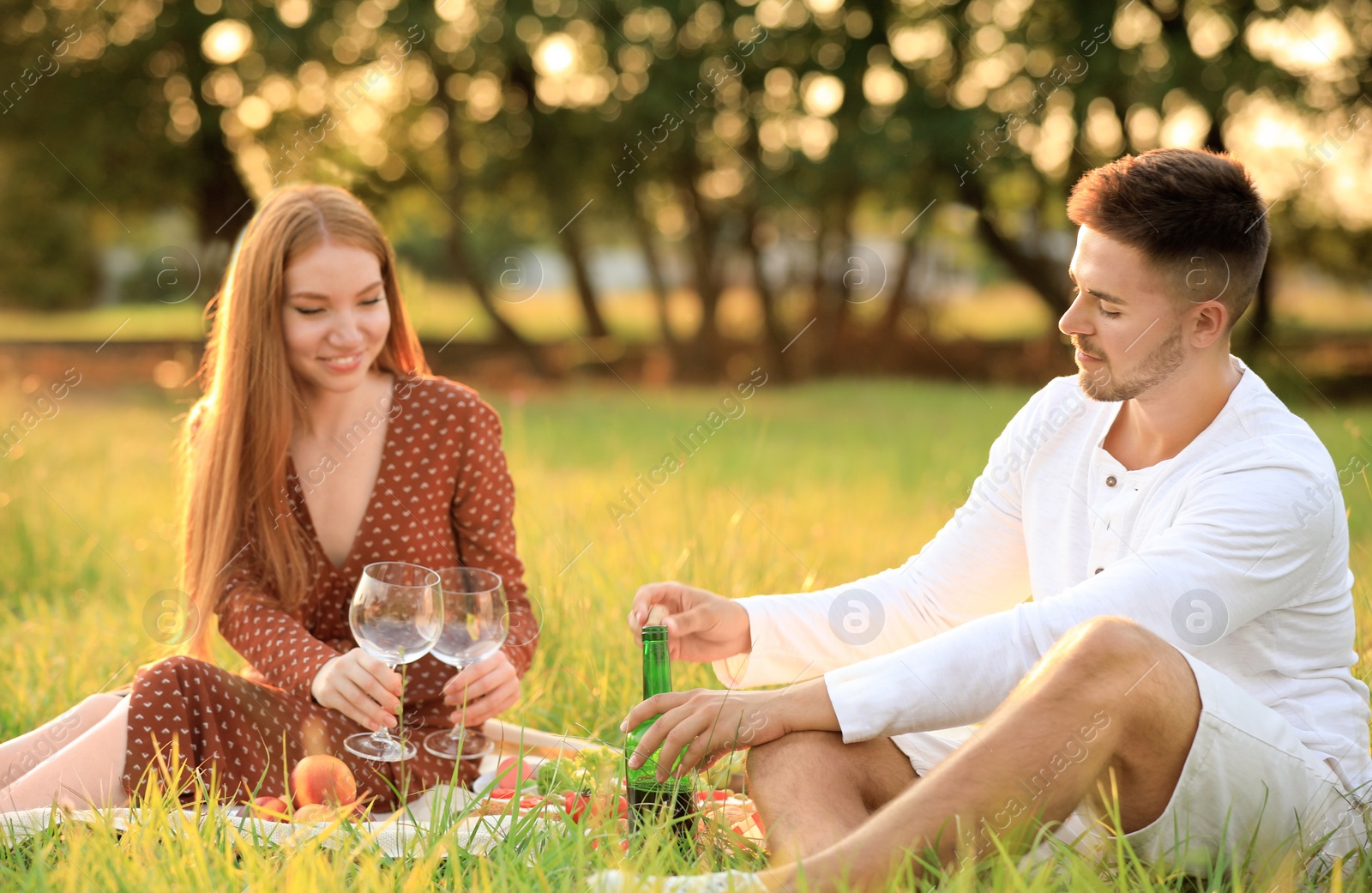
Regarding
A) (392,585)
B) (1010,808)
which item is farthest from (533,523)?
(1010,808)

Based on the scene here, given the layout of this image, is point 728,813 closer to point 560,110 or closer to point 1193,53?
point 1193,53

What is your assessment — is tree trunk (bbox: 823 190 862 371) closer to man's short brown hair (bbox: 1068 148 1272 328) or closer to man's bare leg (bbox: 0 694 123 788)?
man's short brown hair (bbox: 1068 148 1272 328)

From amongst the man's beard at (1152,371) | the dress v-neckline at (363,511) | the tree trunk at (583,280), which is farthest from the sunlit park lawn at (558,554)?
the tree trunk at (583,280)

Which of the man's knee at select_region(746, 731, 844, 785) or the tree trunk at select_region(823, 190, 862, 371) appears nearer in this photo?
the man's knee at select_region(746, 731, 844, 785)

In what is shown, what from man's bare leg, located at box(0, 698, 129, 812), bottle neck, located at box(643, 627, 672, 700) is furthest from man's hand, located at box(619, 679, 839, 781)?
man's bare leg, located at box(0, 698, 129, 812)

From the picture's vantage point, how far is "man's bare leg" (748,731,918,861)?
2223 mm

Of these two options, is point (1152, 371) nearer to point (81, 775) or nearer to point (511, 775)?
point (511, 775)

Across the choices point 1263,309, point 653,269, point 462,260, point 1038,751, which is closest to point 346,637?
point 1038,751

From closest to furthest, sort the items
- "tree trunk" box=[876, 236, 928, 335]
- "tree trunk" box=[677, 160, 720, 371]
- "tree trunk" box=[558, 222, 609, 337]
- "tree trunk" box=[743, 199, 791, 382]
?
"tree trunk" box=[743, 199, 791, 382]
"tree trunk" box=[677, 160, 720, 371]
"tree trunk" box=[876, 236, 928, 335]
"tree trunk" box=[558, 222, 609, 337]

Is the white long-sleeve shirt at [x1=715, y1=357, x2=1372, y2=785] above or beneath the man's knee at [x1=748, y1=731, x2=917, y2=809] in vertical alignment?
above

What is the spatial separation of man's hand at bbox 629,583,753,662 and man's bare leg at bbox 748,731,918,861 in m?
0.35

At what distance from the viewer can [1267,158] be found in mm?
12734

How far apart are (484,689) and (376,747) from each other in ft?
0.82

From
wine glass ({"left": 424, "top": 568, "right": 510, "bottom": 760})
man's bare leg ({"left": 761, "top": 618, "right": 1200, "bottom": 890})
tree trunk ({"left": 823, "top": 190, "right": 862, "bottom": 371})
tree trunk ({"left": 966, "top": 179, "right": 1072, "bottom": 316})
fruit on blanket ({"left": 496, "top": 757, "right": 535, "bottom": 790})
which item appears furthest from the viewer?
tree trunk ({"left": 823, "top": 190, "right": 862, "bottom": 371})
